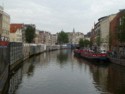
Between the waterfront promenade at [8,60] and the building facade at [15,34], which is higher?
the building facade at [15,34]

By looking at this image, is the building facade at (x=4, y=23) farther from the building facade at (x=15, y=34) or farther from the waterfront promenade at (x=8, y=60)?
the building facade at (x=15, y=34)

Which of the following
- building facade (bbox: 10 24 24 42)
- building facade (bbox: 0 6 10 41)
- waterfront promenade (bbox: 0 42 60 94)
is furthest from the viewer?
building facade (bbox: 10 24 24 42)

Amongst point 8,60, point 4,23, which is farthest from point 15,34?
point 8,60

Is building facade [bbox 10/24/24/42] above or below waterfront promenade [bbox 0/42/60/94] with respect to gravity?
above

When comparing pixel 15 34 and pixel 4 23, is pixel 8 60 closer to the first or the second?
pixel 4 23

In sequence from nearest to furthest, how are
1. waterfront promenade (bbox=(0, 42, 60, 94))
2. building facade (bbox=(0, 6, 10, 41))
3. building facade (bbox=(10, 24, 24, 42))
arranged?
waterfront promenade (bbox=(0, 42, 60, 94))
building facade (bbox=(0, 6, 10, 41))
building facade (bbox=(10, 24, 24, 42))

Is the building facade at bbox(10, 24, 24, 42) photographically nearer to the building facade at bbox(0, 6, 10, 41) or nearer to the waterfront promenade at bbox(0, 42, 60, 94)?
the building facade at bbox(0, 6, 10, 41)

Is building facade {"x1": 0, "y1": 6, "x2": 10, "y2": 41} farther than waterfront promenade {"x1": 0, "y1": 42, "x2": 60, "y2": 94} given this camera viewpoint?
Yes

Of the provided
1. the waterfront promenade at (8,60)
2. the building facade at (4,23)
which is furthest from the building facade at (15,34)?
the waterfront promenade at (8,60)

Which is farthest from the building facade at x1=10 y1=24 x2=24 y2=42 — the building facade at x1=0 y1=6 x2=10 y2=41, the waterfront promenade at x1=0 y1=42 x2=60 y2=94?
the waterfront promenade at x1=0 y1=42 x2=60 y2=94

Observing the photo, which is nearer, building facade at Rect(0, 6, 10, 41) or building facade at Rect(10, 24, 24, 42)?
building facade at Rect(0, 6, 10, 41)

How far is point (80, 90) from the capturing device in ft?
111

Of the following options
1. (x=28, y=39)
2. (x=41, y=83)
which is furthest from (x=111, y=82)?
(x=28, y=39)

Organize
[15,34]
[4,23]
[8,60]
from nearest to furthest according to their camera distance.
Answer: [8,60]
[4,23]
[15,34]
